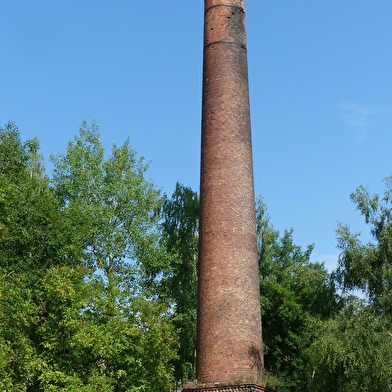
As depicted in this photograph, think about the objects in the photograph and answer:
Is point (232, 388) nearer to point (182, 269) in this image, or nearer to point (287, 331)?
point (182, 269)

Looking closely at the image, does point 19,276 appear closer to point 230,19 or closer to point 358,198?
point 230,19

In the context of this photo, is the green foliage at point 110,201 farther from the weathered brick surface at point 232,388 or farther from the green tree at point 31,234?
the weathered brick surface at point 232,388

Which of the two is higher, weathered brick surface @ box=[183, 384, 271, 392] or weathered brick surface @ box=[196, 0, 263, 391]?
weathered brick surface @ box=[196, 0, 263, 391]

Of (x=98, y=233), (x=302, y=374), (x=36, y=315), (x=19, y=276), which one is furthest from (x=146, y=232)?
(x=302, y=374)

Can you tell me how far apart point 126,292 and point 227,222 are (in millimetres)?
8820

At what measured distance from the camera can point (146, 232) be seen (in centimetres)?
2609

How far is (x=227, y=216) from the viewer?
16438 millimetres

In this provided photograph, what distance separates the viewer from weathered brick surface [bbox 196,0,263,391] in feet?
49.7

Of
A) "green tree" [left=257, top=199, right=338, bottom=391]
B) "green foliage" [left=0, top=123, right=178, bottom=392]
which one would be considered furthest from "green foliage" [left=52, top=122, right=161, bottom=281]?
"green tree" [left=257, top=199, right=338, bottom=391]

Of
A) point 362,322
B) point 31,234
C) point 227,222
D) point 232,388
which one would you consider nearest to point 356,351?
point 362,322

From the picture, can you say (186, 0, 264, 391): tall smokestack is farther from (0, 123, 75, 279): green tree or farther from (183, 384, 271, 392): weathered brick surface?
(0, 123, 75, 279): green tree

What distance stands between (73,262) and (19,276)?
273 cm

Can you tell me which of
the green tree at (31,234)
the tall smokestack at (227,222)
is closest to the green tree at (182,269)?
the green tree at (31,234)

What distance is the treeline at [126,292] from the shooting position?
16.9 m
